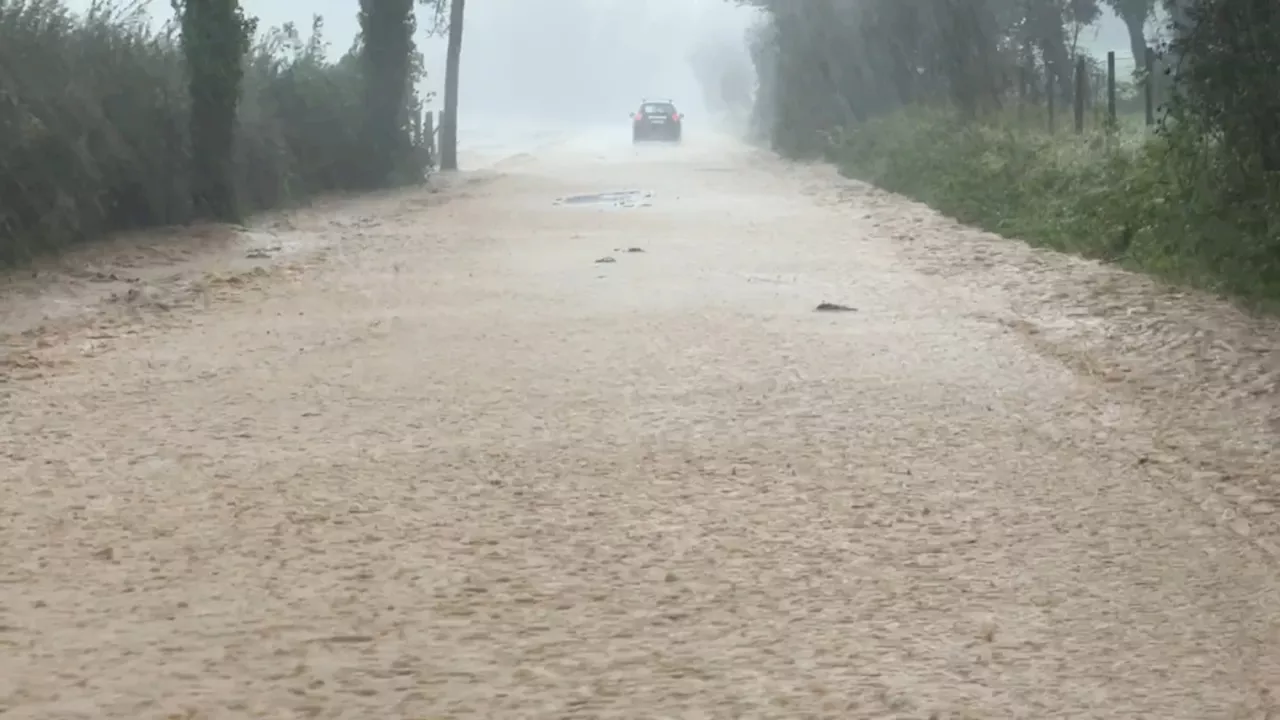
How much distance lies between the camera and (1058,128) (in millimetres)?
16734

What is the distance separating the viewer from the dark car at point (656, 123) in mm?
49519

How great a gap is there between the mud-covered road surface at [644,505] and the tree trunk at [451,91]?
21.0m

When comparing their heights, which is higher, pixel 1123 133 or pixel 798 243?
pixel 1123 133

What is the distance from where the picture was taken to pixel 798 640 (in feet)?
11.9

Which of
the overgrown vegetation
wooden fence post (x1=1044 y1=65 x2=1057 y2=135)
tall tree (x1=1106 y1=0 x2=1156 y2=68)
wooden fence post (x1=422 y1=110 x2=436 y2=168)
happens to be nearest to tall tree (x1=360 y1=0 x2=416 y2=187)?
wooden fence post (x1=422 y1=110 x2=436 y2=168)

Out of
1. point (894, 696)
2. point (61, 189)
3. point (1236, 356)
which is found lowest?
point (894, 696)

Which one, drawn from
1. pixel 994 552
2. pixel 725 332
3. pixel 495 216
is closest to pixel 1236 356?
pixel 725 332

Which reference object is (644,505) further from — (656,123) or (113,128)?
(656,123)

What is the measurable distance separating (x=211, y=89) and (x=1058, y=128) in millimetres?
9222

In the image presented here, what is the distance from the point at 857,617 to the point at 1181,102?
6.63 metres

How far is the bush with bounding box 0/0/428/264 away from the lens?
11.3 m

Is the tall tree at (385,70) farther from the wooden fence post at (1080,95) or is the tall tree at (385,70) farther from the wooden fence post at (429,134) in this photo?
the wooden fence post at (1080,95)

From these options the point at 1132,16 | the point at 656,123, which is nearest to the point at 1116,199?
the point at 1132,16

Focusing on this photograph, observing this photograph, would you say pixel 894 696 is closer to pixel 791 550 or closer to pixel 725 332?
pixel 791 550
